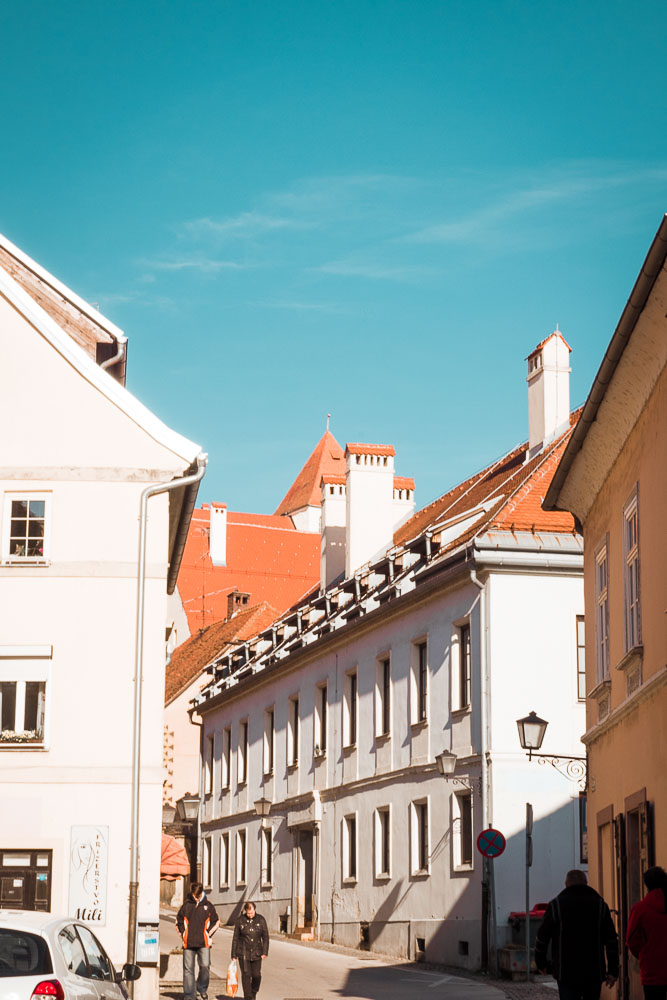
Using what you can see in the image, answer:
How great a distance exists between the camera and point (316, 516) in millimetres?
115250

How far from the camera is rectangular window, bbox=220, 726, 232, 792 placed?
47469mm

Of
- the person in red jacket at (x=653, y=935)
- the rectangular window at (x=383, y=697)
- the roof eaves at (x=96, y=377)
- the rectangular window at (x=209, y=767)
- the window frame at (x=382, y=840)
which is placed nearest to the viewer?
the person in red jacket at (x=653, y=935)

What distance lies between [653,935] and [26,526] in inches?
576

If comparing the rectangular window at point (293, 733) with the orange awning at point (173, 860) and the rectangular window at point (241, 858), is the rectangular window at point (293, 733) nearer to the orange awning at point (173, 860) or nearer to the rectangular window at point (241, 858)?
the rectangular window at point (241, 858)

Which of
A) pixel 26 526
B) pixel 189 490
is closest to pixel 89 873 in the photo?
pixel 26 526

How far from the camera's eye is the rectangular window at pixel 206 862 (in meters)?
48.6

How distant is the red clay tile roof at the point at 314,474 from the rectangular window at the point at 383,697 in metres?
78.7

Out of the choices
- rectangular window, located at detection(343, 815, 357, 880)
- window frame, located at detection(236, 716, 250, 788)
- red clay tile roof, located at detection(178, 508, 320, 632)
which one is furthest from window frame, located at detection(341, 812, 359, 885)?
red clay tile roof, located at detection(178, 508, 320, 632)

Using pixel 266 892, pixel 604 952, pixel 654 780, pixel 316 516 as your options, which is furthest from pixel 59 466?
pixel 316 516

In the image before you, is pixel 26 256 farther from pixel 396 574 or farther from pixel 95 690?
pixel 396 574

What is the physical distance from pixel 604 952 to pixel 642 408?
6159 millimetres

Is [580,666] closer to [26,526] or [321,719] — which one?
[26,526]

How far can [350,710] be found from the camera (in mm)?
37406

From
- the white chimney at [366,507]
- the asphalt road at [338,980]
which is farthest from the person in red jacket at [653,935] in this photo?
the white chimney at [366,507]
